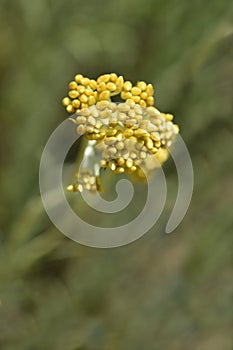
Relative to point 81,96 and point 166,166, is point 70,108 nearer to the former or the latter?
point 81,96

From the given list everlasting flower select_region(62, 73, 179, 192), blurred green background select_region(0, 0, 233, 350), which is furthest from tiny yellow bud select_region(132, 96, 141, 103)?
blurred green background select_region(0, 0, 233, 350)

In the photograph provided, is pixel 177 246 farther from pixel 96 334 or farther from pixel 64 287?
pixel 96 334

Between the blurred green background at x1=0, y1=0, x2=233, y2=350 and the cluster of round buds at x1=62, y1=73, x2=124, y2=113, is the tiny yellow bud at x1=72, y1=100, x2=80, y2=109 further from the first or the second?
the blurred green background at x1=0, y1=0, x2=233, y2=350

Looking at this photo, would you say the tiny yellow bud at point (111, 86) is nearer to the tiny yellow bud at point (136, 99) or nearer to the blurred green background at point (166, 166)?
the tiny yellow bud at point (136, 99)

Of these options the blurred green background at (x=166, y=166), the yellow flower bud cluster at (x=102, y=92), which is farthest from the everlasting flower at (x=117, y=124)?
the blurred green background at (x=166, y=166)

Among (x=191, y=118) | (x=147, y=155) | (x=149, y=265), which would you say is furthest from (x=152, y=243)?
(x=147, y=155)

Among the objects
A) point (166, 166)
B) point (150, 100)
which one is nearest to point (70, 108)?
point (150, 100)
